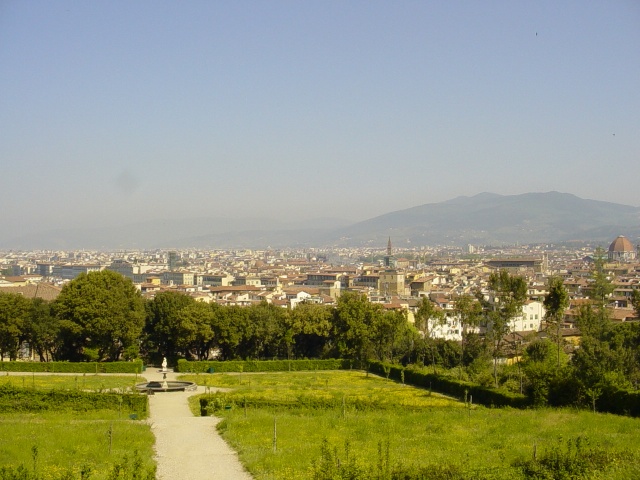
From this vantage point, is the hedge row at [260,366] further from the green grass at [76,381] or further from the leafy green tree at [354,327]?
the green grass at [76,381]

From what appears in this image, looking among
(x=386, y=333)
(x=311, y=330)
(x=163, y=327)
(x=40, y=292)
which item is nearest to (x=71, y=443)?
(x=386, y=333)

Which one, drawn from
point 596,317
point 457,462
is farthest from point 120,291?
point 457,462

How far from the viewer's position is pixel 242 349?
5025 centimetres

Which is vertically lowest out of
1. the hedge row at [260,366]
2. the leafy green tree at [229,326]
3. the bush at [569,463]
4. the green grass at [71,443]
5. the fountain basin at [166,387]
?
the hedge row at [260,366]

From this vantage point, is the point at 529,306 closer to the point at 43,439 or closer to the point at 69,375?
the point at 69,375

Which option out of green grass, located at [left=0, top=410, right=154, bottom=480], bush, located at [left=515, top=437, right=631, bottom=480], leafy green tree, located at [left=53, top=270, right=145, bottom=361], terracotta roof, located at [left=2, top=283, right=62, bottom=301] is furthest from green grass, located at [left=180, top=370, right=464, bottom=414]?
terracotta roof, located at [left=2, top=283, right=62, bottom=301]

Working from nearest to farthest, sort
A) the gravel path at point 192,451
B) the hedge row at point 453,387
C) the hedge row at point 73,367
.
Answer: the gravel path at point 192,451 < the hedge row at point 453,387 < the hedge row at point 73,367

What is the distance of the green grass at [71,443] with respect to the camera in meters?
15.2

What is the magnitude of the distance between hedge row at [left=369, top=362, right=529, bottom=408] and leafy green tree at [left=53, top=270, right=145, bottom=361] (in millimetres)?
14003

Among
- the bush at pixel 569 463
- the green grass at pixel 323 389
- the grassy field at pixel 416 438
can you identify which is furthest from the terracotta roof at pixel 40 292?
the bush at pixel 569 463

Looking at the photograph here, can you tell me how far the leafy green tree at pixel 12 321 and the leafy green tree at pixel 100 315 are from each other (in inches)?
72.1

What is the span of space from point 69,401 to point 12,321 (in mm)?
22115

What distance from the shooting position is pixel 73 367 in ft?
137

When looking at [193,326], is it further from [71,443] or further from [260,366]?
[71,443]
